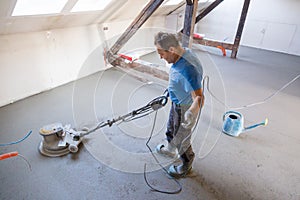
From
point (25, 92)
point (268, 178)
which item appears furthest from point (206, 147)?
point (25, 92)

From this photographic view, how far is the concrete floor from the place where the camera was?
1.70m

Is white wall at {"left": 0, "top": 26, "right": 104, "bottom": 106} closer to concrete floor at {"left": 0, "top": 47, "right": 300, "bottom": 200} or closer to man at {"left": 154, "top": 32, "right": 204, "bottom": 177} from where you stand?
concrete floor at {"left": 0, "top": 47, "right": 300, "bottom": 200}

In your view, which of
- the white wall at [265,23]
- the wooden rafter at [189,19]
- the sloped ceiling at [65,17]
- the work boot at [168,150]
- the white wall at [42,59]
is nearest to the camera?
the work boot at [168,150]

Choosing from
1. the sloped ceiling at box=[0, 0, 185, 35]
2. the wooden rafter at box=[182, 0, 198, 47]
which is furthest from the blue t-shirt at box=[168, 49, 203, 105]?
the sloped ceiling at box=[0, 0, 185, 35]

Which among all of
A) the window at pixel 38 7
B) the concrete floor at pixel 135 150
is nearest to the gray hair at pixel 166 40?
the concrete floor at pixel 135 150

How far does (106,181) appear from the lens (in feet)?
5.76

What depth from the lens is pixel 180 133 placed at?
1.75m

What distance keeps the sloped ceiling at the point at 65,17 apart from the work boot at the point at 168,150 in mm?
2078

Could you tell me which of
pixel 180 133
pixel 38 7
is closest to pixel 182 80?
pixel 180 133

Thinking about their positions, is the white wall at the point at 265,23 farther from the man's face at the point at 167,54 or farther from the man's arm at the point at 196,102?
the man's arm at the point at 196,102

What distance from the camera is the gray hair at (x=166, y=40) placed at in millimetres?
1325

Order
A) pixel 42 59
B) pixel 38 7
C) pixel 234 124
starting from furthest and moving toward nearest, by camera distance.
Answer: pixel 42 59 < pixel 38 7 < pixel 234 124

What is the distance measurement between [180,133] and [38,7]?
2.31 meters

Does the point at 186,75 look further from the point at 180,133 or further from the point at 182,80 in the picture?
the point at 180,133
